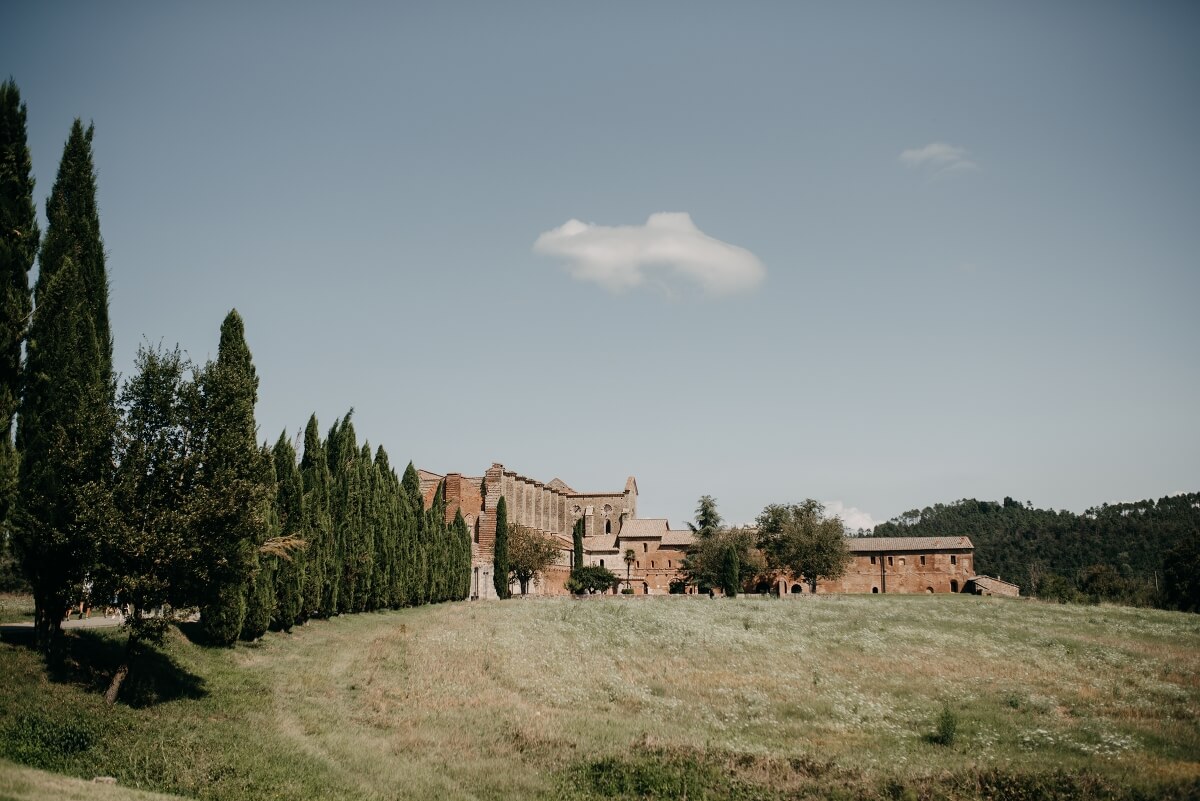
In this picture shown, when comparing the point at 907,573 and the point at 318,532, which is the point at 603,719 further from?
the point at 907,573

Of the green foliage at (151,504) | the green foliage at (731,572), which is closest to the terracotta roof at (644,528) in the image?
the green foliage at (731,572)

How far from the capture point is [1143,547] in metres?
123

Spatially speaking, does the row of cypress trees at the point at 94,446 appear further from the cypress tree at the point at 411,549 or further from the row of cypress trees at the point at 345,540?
the cypress tree at the point at 411,549

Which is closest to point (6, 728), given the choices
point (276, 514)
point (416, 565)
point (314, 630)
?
point (276, 514)

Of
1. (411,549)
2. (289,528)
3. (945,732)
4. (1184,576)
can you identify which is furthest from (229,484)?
(1184,576)

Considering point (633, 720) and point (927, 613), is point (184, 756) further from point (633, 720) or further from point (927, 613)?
point (927, 613)

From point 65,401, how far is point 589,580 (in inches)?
2483

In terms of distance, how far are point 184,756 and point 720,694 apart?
12.9 meters

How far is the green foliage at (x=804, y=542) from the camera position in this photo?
69062 mm

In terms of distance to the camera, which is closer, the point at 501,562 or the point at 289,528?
the point at 289,528

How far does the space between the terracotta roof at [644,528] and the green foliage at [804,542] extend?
22270mm

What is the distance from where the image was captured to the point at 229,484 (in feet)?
54.6

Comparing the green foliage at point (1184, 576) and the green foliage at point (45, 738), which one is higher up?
the green foliage at point (1184, 576)

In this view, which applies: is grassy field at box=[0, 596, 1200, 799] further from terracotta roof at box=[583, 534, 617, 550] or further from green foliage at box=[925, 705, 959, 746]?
terracotta roof at box=[583, 534, 617, 550]
